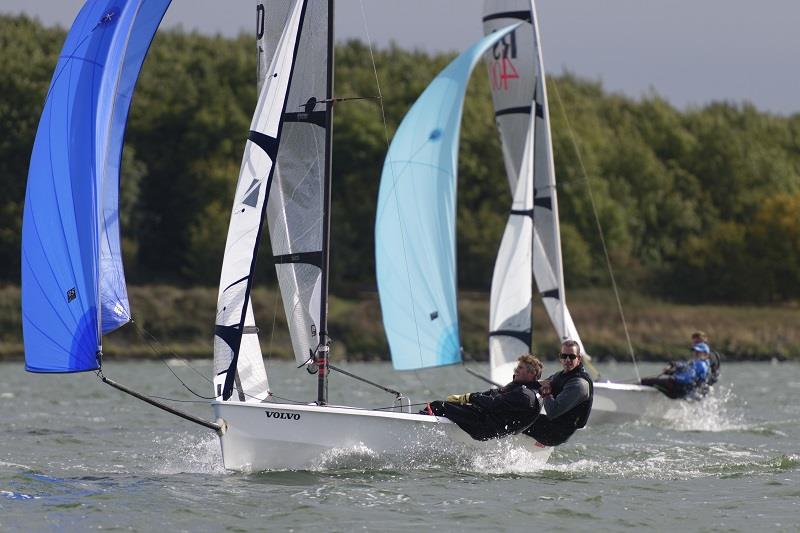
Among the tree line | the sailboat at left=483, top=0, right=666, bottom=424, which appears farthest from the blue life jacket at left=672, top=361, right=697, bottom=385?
the tree line

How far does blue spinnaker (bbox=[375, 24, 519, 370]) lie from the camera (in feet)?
60.0

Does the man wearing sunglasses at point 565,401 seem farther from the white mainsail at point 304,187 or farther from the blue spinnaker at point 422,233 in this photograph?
the blue spinnaker at point 422,233

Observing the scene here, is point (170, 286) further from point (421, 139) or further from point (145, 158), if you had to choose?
point (421, 139)

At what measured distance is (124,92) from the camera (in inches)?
572

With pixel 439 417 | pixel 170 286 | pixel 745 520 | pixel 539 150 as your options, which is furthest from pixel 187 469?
pixel 170 286

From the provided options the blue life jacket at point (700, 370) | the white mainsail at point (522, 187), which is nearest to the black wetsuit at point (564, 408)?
the white mainsail at point (522, 187)

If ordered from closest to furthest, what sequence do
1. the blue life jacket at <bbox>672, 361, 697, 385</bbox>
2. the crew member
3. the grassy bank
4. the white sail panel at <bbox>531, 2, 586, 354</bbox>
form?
the crew member → the blue life jacket at <bbox>672, 361, 697, 385</bbox> → the white sail panel at <bbox>531, 2, 586, 354</bbox> → the grassy bank

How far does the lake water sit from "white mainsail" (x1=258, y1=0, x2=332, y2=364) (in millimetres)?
1837

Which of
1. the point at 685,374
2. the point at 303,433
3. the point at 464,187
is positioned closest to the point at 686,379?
the point at 685,374

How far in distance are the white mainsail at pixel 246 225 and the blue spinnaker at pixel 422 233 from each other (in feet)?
13.7

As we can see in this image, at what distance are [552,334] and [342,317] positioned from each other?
760 centimetres

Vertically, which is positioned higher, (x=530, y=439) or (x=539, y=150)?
(x=539, y=150)

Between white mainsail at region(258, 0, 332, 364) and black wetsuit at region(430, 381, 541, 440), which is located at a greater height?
white mainsail at region(258, 0, 332, 364)

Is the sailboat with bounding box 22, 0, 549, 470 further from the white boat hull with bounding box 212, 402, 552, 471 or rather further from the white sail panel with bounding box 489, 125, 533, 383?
the white sail panel with bounding box 489, 125, 533, 383
